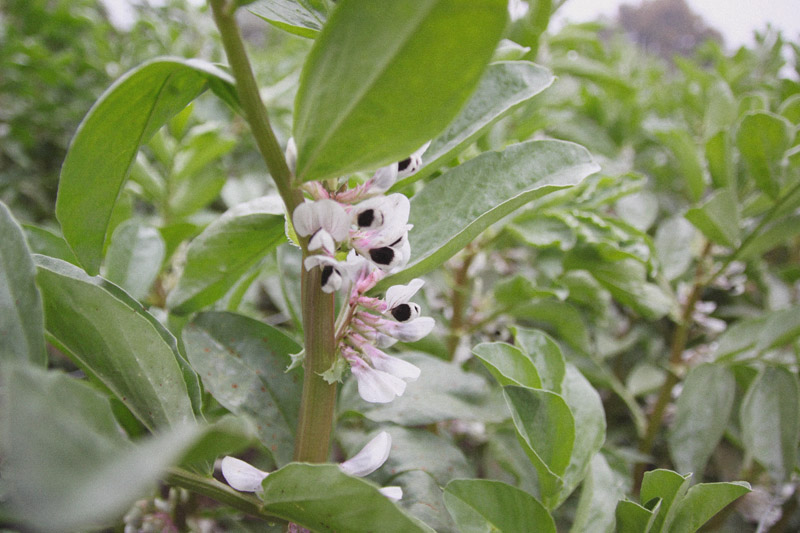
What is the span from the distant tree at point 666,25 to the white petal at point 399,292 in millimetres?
3223

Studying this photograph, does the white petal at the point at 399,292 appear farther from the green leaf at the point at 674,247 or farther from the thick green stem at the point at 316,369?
the green leaf at the point at 674,247

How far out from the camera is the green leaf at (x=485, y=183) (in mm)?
482

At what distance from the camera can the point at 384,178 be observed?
1.36 feet

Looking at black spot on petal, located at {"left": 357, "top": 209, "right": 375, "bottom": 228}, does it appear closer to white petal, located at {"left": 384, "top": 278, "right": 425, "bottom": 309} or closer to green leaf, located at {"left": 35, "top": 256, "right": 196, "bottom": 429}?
white petal, located at {"left": 384, "top": 278, "right": 425, "bottom": 309}

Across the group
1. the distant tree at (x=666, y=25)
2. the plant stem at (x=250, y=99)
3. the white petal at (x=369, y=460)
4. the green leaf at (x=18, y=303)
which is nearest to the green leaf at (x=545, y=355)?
the white petal at (x=369, y=460)

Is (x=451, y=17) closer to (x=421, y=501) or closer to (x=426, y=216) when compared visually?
(x=426, y=216)

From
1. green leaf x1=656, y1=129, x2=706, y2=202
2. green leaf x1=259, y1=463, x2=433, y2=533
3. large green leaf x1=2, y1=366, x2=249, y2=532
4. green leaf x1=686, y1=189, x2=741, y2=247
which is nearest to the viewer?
large green leaf x1=2, y1=366, x2=249, y2=532

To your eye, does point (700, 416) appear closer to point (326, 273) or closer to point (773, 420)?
point (773, 420)

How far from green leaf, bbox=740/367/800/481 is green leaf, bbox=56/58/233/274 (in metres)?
0.80

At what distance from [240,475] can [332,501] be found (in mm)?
106

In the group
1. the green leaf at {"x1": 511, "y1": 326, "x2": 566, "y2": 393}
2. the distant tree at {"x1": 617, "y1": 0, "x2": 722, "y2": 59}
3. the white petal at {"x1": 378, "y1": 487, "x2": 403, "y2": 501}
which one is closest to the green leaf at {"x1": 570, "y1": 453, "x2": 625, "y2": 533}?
the green leaf at {"x1": 511, "y1": 326, "x2": 566, "y2": 393}

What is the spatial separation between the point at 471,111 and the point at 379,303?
0.69 feet

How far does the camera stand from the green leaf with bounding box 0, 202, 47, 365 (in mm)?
367

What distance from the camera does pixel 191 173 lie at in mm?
1105
